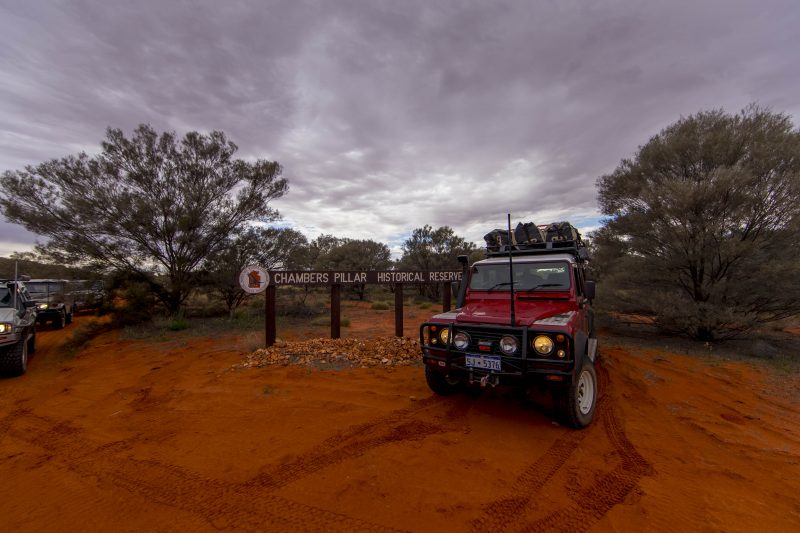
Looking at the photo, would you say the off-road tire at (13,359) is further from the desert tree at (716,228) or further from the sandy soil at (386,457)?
the desert tree at (716,228)

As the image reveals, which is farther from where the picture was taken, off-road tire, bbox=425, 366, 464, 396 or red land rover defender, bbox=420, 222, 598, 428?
off-road tire, bbox=425, 366, 464, 396

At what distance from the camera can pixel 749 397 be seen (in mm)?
5422

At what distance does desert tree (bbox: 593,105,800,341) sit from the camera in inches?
320

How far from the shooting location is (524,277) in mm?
5750

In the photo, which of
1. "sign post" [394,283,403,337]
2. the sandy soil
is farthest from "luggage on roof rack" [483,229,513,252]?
the sandy soil

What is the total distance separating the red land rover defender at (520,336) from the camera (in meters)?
3.94

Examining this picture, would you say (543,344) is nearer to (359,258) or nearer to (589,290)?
(589,290)

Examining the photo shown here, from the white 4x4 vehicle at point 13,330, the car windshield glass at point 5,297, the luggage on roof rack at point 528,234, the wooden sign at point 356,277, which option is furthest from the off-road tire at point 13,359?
the luggage on roof rack at point 528,234

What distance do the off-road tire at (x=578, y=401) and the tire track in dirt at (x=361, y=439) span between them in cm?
122

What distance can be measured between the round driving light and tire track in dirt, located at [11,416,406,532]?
2.24 metres

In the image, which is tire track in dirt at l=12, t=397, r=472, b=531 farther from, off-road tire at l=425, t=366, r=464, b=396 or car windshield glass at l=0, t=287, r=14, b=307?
car windshield glass at l=0, t=287, r=14, b=307

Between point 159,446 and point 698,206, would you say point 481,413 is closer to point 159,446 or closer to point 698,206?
point 159,446

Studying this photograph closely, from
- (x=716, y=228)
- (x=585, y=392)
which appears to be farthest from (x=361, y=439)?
(x=716, y=228)

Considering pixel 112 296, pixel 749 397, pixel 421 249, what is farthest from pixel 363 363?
pixel 421 249
